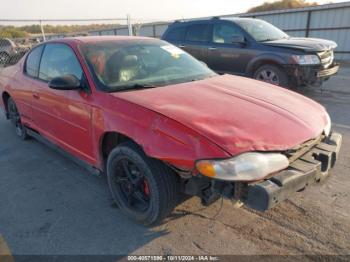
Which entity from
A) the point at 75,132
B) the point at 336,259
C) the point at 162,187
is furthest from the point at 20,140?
the point at 336,259

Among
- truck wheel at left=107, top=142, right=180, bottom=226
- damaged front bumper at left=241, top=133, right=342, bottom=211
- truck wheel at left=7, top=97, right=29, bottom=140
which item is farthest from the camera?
truck wheel at left=7, top=97, right=29, bottom=140

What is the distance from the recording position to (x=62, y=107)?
Result: 3498 mm

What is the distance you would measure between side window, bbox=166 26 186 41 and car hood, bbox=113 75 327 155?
5.60 metres

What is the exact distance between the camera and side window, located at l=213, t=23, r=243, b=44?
7547 millimetres

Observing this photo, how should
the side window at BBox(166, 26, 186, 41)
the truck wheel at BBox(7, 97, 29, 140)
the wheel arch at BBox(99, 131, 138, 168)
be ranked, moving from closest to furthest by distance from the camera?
the wheel arch at BBox(99, 131, 138, 168), the truck wheel at BBox(7, 97, 29, 140), the side window at BBox(166, 26, 186, 41)

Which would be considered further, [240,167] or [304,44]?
[304,44]

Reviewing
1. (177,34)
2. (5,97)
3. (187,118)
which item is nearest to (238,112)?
(187,118)

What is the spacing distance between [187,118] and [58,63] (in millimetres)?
2128

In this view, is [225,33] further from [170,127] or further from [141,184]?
[170,127]

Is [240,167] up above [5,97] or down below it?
above

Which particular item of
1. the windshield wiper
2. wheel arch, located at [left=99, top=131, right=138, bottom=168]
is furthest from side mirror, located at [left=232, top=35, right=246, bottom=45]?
wheel arch, located at [left=99, top=131, right=138, bottom=168]

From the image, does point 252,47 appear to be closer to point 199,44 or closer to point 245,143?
point 199,44

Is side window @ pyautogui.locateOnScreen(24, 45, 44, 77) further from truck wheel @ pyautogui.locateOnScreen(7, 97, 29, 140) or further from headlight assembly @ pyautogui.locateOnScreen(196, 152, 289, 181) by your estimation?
headlight assembly @ pyautogui.locateOnScreen(196, 152, 289, 181)

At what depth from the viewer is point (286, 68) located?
22.0 feet
